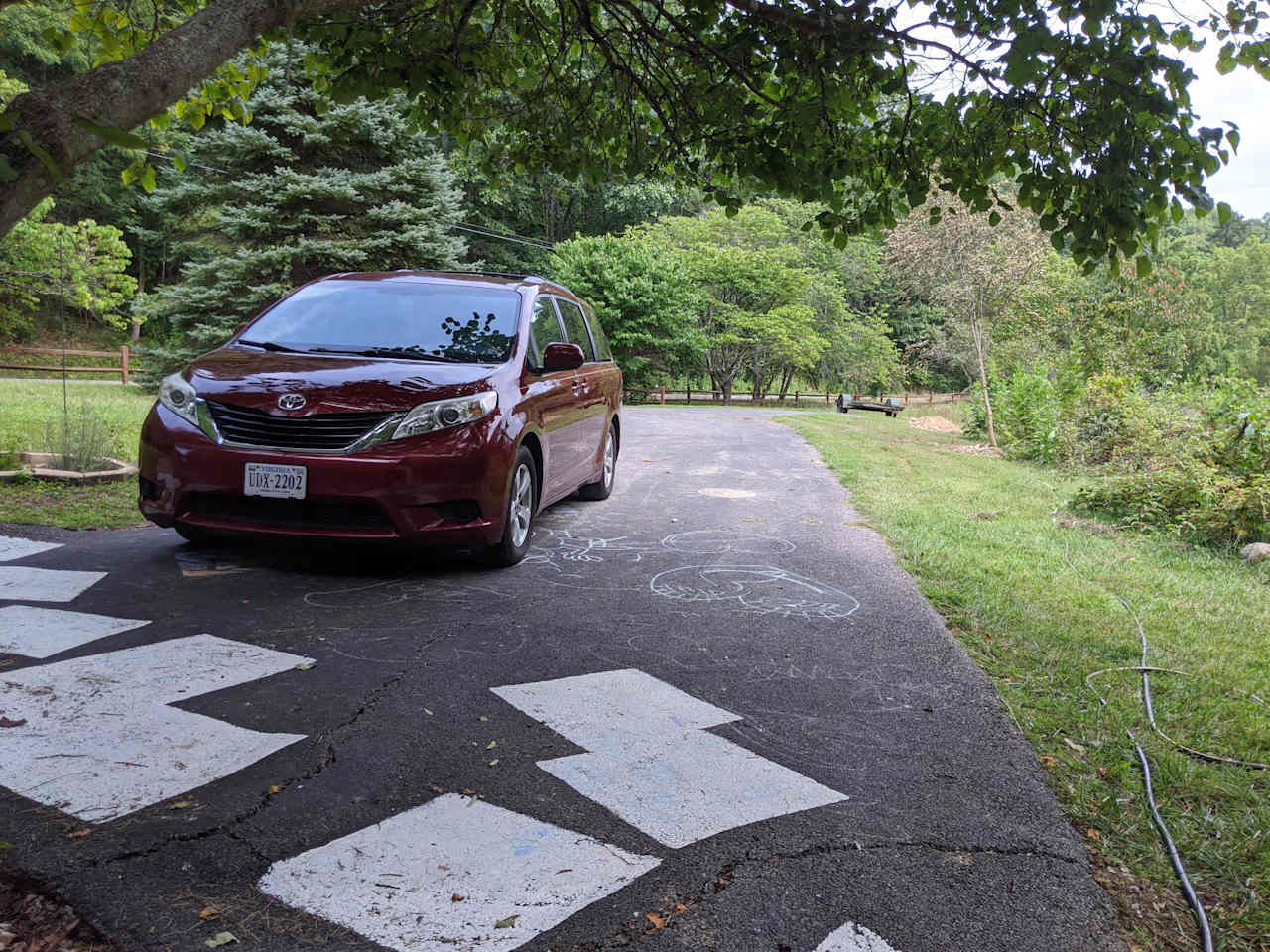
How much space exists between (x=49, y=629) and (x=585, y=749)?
2.57 meters

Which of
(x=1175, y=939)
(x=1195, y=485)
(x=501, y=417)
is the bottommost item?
(x=1175, y=939)

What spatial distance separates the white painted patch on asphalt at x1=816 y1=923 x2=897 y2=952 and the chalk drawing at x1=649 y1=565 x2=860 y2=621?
2680mm

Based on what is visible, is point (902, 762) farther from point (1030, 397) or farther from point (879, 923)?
point (1030, 397)

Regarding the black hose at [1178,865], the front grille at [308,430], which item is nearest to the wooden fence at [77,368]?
the front grille at [308,430]

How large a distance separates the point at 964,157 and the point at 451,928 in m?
4.64

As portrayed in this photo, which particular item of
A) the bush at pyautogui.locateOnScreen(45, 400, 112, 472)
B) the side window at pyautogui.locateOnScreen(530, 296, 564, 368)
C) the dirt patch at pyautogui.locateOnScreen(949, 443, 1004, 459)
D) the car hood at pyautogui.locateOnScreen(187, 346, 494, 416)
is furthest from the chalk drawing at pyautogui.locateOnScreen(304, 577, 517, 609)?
the dirt patch at pyautogui.locateOnScreen(949, 443, 1004, 459)

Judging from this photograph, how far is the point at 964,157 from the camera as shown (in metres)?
4.89

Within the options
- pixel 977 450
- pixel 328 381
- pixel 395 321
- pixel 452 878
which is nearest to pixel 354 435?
pixel 328 381

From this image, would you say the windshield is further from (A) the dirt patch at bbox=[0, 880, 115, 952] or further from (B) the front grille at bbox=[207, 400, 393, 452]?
(A) the dirt patch at bbox=[0, 880, 115, 952]

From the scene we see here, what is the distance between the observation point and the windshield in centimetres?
544

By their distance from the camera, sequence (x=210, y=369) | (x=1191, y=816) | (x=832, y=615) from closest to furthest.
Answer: (x=1191, y=816) < (x=832, y=615) < (x=210, y=369)

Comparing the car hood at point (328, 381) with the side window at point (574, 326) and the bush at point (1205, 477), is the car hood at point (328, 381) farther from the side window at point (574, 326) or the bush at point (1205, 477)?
the bush at point (1205, 477)

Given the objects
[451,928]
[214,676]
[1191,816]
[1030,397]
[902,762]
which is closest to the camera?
[451,928]

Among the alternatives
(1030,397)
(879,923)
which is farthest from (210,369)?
(1030,397)
